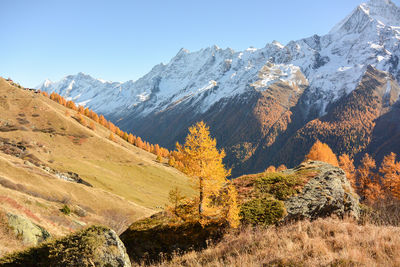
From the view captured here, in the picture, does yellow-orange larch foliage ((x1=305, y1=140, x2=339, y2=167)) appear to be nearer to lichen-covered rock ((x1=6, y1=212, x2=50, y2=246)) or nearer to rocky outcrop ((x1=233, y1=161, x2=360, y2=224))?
rocky outcrop ((x1=233, y1=161, x2=360, y2=224))

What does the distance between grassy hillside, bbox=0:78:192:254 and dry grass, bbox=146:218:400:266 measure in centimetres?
3629

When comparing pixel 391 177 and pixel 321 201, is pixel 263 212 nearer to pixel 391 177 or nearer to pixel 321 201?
pixel 321 201

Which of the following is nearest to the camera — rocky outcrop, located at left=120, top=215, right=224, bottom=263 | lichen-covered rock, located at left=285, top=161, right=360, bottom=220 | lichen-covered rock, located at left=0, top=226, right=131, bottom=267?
lichen-covered rock, located at left=0, top=226, right=131, bottom=267

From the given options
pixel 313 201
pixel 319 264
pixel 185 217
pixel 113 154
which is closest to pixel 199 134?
pixel 185 217

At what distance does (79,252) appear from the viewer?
8.18m

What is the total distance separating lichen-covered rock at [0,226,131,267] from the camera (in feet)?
26.8

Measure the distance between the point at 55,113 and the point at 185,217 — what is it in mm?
164424

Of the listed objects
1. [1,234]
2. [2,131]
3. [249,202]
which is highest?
[249,202]

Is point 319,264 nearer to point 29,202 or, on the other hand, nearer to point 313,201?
Answer: point 313,201

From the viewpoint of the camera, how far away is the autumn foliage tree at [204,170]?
56.4 ft

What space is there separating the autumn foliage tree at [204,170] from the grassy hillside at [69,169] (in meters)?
29.4

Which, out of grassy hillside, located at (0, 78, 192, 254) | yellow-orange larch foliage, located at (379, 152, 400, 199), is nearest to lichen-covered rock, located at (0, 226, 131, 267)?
grassy hillside, located at (0, 78, 192, 254)

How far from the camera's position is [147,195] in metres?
105

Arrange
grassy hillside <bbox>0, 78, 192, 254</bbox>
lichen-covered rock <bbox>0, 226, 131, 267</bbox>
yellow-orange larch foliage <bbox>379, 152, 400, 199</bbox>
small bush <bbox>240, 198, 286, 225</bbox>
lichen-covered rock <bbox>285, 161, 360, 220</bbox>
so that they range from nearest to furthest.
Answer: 1. lichen-covered rock <bbox>0, 226, 131, 267</bbox>
2. small bush <bbox>240, 198, 286, 225</bbox>
3. lichen-covered rock <bbox>285, 161, 360, 220</bbox>
4. grassy hillside <bbox>0, 78, 192, 254</bbox>
5. yellow-orange larch foliage <bbox>379, 152, 400, 199</bbox>
